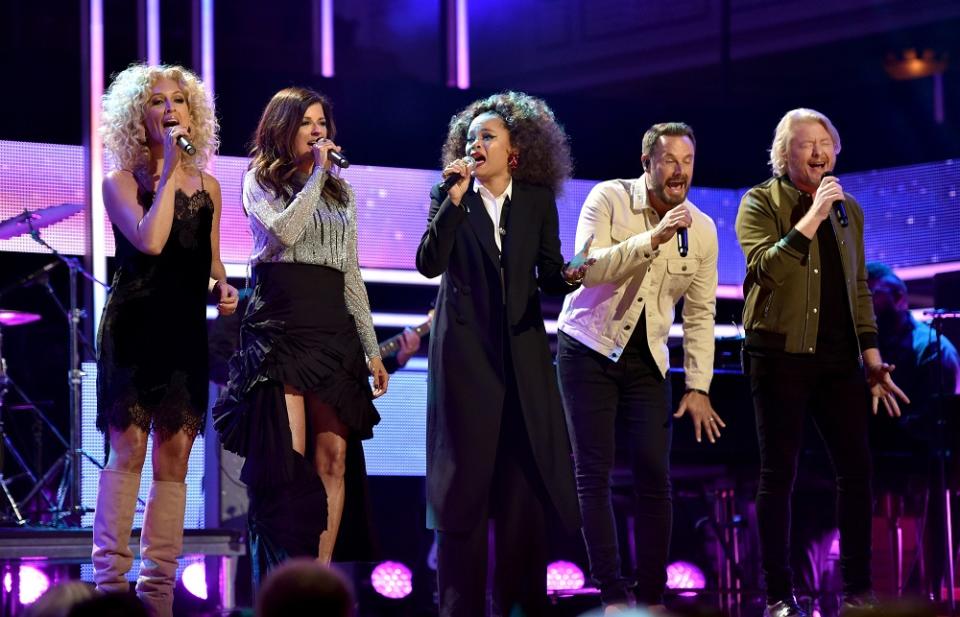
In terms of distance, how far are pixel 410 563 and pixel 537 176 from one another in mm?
3114

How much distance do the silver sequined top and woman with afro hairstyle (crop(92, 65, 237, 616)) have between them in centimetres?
17

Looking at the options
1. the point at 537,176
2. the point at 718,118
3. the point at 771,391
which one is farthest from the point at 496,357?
the point at 718,118

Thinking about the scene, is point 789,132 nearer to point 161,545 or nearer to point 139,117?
point 139,117

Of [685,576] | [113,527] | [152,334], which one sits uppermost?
[152,334]

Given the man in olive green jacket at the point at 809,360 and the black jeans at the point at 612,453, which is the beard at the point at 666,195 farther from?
the black jeans at the point at 612,453

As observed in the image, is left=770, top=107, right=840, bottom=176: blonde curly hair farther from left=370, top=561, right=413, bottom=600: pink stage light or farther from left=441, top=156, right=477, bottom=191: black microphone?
left=370, top=561, right=413, bottom=600: pink stage light

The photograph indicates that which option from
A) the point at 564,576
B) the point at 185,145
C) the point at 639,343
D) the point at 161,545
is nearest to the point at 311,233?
the point at 185,145

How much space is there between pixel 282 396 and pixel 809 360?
1.73 metres

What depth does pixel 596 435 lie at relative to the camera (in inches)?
165

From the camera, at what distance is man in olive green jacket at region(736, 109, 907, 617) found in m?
4.28

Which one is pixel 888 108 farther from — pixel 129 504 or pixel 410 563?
pixel 129 504

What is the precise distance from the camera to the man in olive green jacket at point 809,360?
4.28m

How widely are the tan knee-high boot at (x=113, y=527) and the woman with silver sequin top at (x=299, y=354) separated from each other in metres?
0.34

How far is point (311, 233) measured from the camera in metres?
3.81
